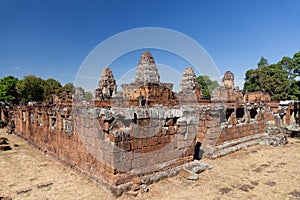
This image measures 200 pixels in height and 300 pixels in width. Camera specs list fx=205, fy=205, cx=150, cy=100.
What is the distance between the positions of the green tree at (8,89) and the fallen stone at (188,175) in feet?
111

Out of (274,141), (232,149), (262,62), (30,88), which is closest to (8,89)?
(30,88)

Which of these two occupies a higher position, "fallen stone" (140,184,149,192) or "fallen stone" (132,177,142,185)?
"fallen stone" (132,177,142,185)

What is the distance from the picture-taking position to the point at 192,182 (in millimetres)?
5281

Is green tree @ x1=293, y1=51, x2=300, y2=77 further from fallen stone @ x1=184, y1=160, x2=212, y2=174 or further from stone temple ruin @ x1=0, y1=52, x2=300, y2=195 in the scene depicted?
fallen stone @ x1=184, y1=160, x2=212, y2=174

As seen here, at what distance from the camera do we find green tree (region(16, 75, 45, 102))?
34125 millimetres

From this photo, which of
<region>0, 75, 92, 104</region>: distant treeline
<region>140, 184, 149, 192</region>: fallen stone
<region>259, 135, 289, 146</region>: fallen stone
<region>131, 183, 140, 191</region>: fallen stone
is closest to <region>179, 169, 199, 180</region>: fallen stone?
<region>140, 184, 149, 192</region>: fallen stone

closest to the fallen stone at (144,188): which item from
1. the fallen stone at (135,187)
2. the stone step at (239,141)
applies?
the fallen stone at (135,187)

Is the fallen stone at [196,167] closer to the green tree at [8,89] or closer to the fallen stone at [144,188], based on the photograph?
the fallen stone at [144,188]

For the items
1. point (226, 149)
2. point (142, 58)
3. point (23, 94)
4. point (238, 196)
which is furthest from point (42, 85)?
point (238, 196)

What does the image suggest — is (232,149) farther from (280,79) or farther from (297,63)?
(297,63)

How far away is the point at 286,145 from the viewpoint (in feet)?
31.7

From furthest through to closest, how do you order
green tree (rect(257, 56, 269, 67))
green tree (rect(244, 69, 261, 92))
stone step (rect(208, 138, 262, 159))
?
green tree (rect(257, 56, 269, 67)) → green tree (rect(244, 69, 261, 92)) → stone step (rect(208, 138, 262, 159))

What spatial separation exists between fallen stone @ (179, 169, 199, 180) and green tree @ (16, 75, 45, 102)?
118ft

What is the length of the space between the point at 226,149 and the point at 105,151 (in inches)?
212
